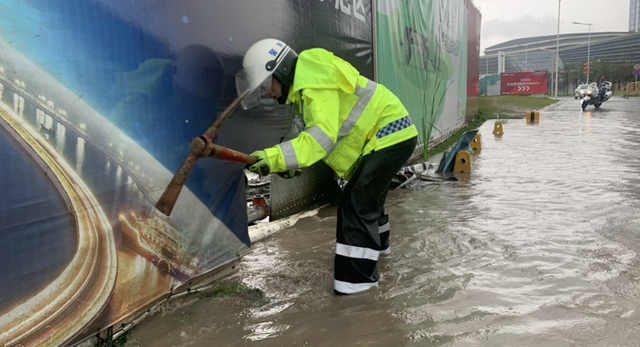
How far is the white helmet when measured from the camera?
269 cm

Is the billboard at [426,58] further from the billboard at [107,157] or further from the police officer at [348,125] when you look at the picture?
the billboard at [107,157]

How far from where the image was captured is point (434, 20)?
9.57m

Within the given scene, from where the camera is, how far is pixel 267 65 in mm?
2691

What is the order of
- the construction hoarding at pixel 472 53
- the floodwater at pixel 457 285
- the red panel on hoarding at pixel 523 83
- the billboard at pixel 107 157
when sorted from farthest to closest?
the red panel on hoarding at pixel 523 83, the construction hoarding at pixel 472 53, the floodwater at pixel 457 285, the billboard at pixel 107 157

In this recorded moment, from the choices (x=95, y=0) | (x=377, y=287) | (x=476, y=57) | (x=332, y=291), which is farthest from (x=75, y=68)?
(x=476, y=57)

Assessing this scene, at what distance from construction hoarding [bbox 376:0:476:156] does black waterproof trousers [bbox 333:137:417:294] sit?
3.53m

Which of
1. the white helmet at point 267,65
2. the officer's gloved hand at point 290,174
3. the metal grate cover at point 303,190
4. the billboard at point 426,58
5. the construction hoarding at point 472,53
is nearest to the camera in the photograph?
the white helmet at point 267,65

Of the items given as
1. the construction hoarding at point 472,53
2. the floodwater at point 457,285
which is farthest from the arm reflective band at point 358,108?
the construction hoarding at point 472,53

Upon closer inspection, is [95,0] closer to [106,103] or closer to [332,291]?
[106,103]

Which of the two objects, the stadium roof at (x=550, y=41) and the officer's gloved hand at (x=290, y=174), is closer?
the officer's gloved hand at (x=290, y=174)

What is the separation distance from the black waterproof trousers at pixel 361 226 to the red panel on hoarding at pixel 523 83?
46.9 meters

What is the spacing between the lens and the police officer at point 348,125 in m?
2.54

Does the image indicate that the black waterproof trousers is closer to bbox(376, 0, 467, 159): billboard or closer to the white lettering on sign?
the white lettering on sign

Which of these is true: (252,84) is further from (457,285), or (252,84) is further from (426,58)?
(426,58)
